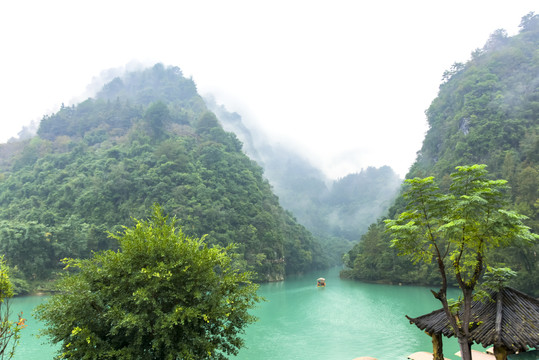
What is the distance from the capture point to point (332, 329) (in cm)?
1781

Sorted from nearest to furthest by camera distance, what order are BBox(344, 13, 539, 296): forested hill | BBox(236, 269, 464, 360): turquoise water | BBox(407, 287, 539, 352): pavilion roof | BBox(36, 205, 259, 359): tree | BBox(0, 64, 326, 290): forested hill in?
1. BBox(36, 205, 259, 359): tree
2. BBox(407, 287, 539, 352): pavilion roof
3. BBox(236, 269, 464, 360): turquoise water
4. BBox(344, 13, 539, 296): forested hill
5. BBox(0, 64, 326, 290): forested hill

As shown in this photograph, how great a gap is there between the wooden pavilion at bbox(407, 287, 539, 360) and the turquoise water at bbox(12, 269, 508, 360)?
227 inches

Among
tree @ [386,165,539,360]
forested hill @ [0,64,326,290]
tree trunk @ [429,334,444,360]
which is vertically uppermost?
forested hill @ [0,64,326,290]

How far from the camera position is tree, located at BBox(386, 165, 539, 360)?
601cm

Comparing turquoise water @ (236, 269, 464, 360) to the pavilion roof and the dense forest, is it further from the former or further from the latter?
the dense forest

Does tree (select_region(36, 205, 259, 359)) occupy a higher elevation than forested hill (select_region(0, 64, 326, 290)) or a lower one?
lower

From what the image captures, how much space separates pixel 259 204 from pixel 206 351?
41.3 metres

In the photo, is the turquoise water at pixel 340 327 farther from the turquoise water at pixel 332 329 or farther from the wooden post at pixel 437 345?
the wooden post at pixel 437 345

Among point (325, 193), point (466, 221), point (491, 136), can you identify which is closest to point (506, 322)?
point (466, 221)

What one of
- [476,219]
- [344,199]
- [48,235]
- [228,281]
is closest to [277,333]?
[228,281]

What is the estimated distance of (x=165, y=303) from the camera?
684 cm

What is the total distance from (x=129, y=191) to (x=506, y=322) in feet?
139

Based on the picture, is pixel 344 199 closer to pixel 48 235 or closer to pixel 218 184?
pixel 218 184

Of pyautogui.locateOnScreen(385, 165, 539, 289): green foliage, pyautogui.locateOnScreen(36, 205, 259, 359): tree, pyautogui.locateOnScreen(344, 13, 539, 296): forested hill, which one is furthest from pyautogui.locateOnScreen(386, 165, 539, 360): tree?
pyautogui.locateOnScreen(344, 13, 539, 296): forested hill
